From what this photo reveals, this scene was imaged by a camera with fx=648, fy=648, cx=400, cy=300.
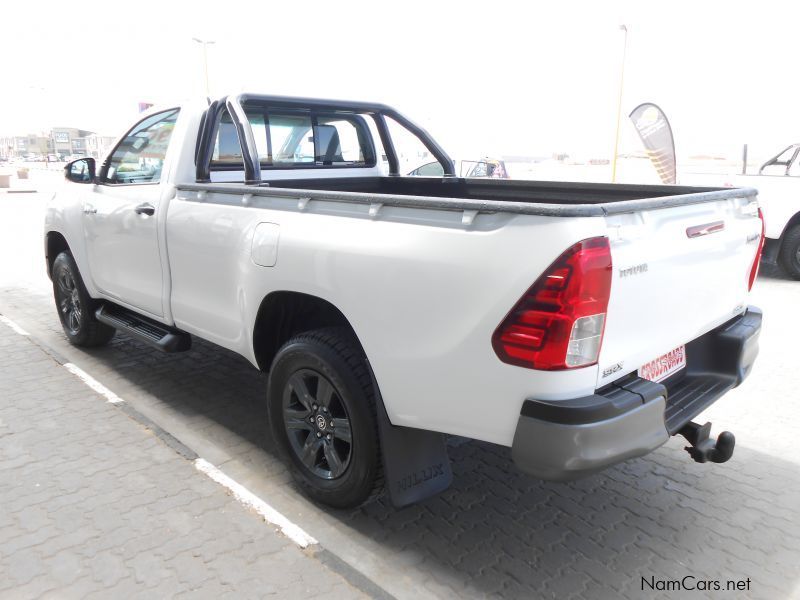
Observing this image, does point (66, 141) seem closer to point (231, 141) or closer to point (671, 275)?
point (231, 141)

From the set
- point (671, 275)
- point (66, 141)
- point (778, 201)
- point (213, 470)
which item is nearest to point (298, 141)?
point (213, 470)

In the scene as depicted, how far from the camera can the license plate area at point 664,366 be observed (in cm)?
257

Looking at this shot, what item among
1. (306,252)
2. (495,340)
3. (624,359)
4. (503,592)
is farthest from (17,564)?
(624,359)

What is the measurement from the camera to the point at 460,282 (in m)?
2.25

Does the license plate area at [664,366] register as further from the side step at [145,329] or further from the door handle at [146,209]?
the door handle at [146,209]

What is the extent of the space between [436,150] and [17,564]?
3796mm

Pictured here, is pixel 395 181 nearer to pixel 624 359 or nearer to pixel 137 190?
pixel 137 190

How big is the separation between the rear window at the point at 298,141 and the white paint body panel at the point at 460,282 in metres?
1.16

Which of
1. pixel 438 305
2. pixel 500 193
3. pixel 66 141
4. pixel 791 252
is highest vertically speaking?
pixel 66 141

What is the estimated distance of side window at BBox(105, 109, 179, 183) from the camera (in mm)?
4195

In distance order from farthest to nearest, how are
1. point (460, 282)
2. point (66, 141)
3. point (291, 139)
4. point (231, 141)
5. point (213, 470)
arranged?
point (66, 141) → point (291, 139) → point (231, 141) → point (213, 470) → point (460, 282)

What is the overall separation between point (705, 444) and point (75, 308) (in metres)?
4.83

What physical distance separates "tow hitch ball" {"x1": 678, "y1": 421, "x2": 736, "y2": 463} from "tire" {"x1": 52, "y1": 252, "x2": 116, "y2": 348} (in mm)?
4318

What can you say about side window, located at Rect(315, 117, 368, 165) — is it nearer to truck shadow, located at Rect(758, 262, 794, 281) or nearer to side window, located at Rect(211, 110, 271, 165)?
side window, located at Rect(211, 110, 271, 165)
